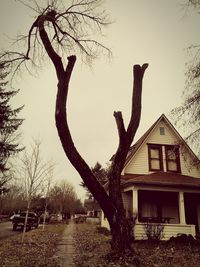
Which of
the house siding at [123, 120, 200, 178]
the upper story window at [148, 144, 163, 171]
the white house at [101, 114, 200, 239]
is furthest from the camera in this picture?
the upper story window at [148, 144, 163, 171]

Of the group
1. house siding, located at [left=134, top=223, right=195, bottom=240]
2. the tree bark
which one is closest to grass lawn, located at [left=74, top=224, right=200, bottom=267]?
the tree bark

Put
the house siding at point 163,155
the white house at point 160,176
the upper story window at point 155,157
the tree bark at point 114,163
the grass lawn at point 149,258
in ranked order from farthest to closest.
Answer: the upper story window at point 155,157, the house siding at point 163,155, the white house at point 160,176, the tree bark at point 114,163, the grass lawn at point 149,258

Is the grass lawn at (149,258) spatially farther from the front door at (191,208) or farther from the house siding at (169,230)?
the front door at (191,208)

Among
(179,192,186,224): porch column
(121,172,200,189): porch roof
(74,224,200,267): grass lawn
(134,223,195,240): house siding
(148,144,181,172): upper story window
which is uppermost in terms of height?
(148,144,181,172): upper story window

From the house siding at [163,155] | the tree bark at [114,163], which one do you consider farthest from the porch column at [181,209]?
the tree bark at [114,163]

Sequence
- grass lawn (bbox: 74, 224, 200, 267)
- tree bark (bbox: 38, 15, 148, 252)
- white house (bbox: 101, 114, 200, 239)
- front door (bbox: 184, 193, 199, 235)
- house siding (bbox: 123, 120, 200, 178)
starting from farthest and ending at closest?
front door (bbox: 184, 193, 199, 235) < house siding (bbox: 123, 120, 200, 178) < white house (bbox: 101, 114, 200, 239) < tree bark (bbox: 38, 15, 148, 252) < grass lawn (bbox: 74, 224, 200, 267)

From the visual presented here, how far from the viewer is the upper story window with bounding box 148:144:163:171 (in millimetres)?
19047

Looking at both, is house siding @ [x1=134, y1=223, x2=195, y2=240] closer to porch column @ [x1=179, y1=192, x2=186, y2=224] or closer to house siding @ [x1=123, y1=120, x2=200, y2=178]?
porch column @ [x1=179, y1=192, x2=186, y2=224]

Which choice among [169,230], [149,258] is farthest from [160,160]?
[149,258]

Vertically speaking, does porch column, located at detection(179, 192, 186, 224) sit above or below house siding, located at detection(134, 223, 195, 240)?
above

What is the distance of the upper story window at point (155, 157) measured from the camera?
19.0m

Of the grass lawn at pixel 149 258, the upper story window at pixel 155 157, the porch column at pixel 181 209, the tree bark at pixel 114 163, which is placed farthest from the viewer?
the upper story window at pixel 155 157

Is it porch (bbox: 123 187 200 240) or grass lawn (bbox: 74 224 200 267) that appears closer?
grass lawn (bbox: 74 224 200 267)

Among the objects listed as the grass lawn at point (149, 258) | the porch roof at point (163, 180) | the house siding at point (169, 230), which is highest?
the porch roof at point (163, 180)
